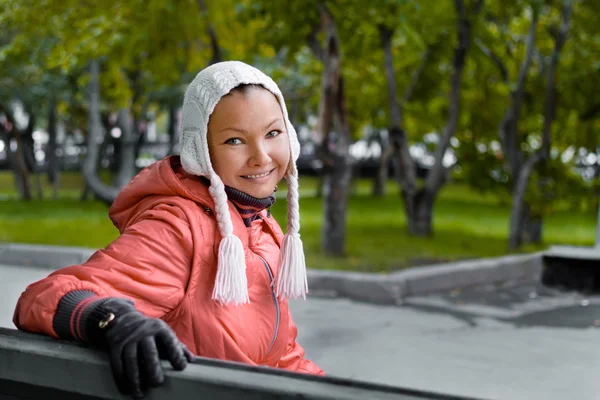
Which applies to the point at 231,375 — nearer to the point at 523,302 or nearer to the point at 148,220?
the point at 148,220

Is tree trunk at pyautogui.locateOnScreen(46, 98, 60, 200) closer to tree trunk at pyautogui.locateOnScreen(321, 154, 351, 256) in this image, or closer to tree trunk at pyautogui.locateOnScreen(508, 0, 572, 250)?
tree trunk at pyautogui.locateOnScreen(321, 154, 351, 256)

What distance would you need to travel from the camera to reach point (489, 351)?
5.62m

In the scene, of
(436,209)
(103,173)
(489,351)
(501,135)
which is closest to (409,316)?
(489,351)

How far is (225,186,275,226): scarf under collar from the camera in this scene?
191cm

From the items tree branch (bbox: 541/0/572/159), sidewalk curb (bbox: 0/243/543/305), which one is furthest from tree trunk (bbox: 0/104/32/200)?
tree branch (bbox: 541/0/572/159)

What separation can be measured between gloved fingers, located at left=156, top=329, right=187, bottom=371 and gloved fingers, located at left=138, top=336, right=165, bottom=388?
2 centimetres

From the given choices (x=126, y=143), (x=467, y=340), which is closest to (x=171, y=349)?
(x=467, y=340)

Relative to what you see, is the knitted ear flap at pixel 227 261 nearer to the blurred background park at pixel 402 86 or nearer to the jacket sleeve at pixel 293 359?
the jacket sleeve at pixel 293 359

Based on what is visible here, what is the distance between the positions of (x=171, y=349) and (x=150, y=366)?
0.05 metres

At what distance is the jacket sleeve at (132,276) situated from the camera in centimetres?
155

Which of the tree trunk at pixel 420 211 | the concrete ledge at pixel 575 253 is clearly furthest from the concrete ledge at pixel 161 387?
the tree trunk at pixel 420 211

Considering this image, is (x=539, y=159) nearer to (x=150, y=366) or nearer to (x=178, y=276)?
(x=178, y=276)

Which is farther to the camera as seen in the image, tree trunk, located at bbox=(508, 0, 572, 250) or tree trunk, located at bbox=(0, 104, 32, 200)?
tree trunk, located at bbox=(0, 104, 32, 200)

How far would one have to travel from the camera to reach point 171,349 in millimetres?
1403
